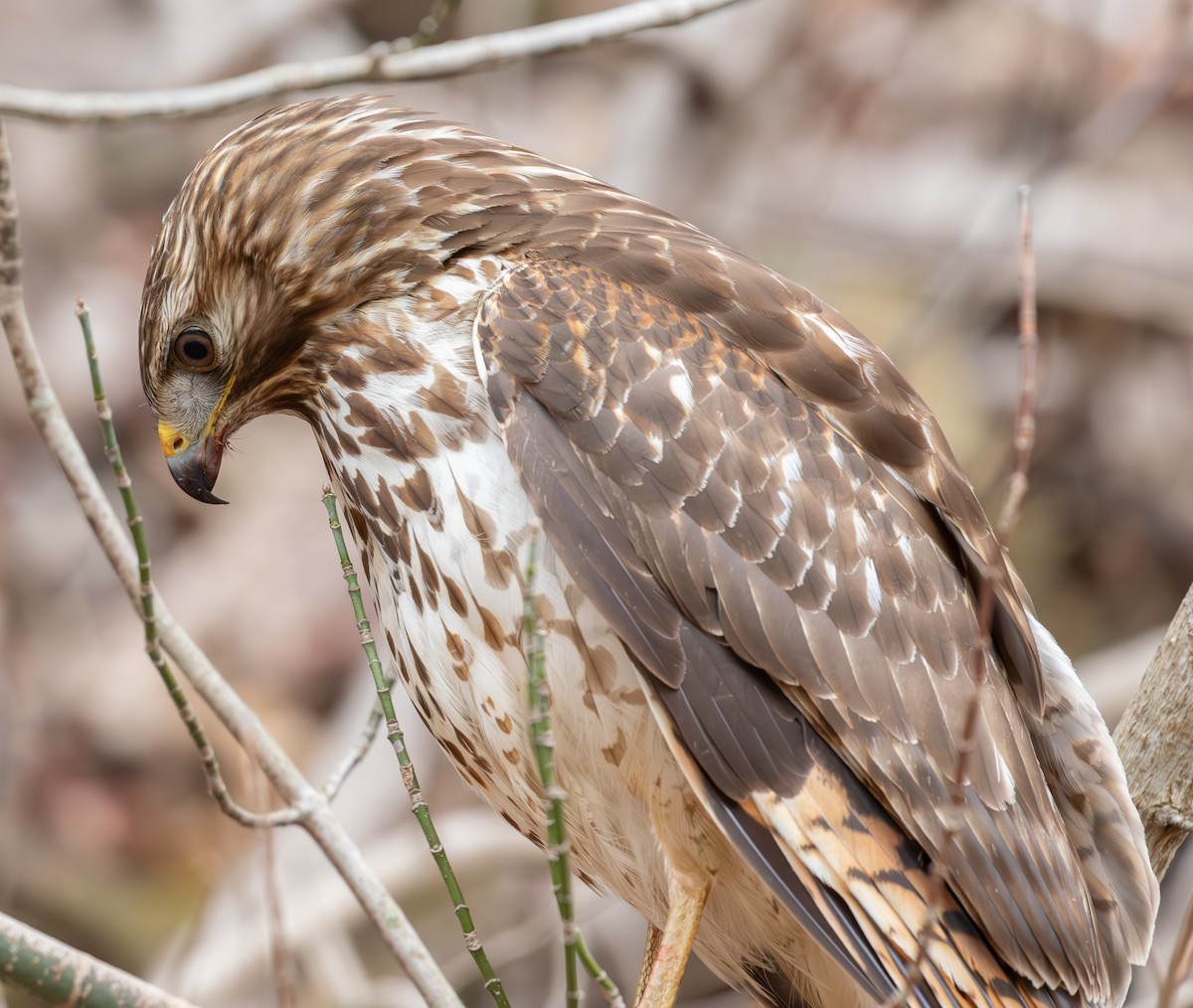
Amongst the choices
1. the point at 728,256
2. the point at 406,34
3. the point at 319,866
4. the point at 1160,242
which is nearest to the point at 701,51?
the point at 406,34

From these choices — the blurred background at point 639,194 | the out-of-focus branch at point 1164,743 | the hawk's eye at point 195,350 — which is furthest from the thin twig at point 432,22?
the blurred background at point 639,194

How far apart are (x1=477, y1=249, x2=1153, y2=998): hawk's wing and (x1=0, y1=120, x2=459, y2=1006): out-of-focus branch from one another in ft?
1.71

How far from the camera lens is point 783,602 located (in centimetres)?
245

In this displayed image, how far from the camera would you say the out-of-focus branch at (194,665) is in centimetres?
233

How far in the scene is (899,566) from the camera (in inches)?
102

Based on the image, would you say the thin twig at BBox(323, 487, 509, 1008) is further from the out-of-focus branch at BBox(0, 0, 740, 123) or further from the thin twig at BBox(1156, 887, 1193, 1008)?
the thin twig at BBox(1156, 887, 1193, 1008)

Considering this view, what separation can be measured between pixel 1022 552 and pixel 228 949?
3.68m

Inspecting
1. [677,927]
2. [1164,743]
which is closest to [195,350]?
[677,927]

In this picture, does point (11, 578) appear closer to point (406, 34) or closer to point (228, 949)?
point (228, 949)

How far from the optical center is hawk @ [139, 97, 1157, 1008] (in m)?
2.38

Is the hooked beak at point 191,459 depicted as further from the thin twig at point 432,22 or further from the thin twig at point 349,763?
the thin twig at point 432,22

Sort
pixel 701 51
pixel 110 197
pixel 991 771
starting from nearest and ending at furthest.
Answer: pixel 991 771 → pixel 701 51 → pixel 110 197

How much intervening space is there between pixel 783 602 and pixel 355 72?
109 cm

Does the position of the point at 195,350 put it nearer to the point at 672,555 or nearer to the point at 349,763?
the point at 349,763
